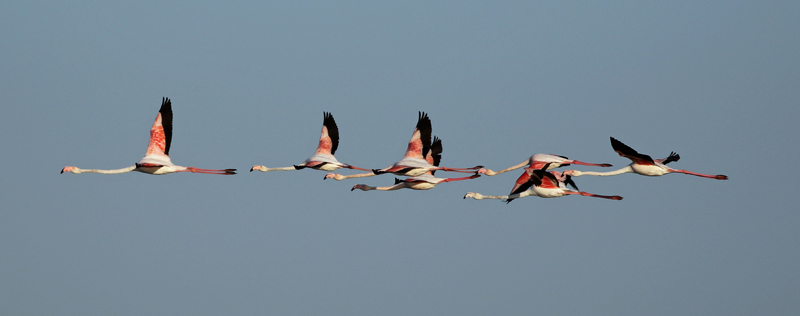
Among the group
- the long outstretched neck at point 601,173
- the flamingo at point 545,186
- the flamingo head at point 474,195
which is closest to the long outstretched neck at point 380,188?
the flamingo head at point 474,195

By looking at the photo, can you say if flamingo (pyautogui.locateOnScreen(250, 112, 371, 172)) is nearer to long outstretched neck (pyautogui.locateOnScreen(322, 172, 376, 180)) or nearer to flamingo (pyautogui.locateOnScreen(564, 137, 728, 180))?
long outstretched neck (pyautogui.locateOnScreen(322, 172, 376, 180))

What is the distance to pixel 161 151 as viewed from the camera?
42.9 meters

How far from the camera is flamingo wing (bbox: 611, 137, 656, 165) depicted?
39.6 m

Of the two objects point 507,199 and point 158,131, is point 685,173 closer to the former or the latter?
point 507,199

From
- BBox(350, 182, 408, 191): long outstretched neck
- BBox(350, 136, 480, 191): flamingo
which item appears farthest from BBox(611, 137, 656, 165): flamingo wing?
BBox(350, 182, 408, 191): long outstretched neck

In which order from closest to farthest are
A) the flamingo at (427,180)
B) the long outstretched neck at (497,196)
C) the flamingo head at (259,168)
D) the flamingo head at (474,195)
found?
the long outstretched neck at (497,196)
the flamingo at (427,180)
the flamingo head at (474,195)
the flamingo head at (259,168)

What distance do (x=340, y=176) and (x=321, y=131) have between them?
6.59 ft

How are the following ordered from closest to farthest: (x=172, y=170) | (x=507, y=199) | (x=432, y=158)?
(x=172, y=170) < (x=507, y=199) < (x=432, y=158)

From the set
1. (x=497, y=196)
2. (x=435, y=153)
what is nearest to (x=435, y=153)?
(x=435, y=153)

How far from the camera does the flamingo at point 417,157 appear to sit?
44.7 meters

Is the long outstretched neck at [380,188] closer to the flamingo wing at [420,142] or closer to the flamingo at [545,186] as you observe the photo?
the flamingo wing at [420,142]

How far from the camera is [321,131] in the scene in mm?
49719

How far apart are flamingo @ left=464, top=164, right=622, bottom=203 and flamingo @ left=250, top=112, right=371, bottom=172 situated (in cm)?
764

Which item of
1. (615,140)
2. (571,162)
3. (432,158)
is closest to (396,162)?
(432,158)
